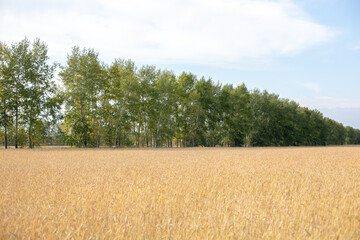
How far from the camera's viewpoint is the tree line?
33594mm

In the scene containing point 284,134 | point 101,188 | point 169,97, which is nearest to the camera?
point 101,188

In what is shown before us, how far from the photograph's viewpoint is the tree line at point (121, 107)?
33.6 meters

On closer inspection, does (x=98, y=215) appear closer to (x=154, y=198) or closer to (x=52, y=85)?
(x=154, y=198)

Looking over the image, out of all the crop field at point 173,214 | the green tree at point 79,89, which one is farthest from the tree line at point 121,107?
the crop field at point 173,214

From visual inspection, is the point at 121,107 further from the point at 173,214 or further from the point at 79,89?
the point at 173,214

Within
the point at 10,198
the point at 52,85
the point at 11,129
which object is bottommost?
the point at 10,198

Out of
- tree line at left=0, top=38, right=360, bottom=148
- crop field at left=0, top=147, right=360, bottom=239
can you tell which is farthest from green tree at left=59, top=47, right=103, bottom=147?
crop field at left=0, top=147, right=360, bottom=239

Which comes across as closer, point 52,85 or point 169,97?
point 52,85

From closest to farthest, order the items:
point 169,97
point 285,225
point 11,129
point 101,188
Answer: point 285,225 < point 101,188 < point 11,129 < point 169,97

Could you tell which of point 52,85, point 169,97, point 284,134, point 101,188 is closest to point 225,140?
point 169,97

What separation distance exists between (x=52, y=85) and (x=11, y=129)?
7541 millimetres

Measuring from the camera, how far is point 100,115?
39531mm

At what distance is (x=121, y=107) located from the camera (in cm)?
4262

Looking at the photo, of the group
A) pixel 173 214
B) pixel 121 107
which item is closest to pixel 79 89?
pixel 121 107
